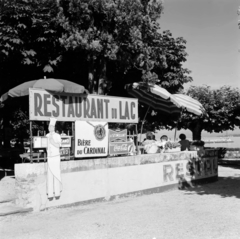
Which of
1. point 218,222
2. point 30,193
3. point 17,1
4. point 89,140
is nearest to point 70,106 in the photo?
point 89,140

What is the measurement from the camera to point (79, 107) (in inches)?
367

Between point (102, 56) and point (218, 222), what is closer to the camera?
point (218, 222)

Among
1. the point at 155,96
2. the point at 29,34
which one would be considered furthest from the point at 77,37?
the point at 155,96

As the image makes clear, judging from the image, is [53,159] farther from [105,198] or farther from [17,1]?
[17,1]

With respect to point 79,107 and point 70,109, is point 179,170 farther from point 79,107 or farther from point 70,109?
point 70,109

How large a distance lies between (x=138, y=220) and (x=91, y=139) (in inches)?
115

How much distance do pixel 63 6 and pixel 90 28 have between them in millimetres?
1327

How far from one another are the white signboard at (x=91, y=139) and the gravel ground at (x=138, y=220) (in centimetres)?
133

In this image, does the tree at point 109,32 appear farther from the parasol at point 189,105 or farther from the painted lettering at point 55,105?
the painted lettering at point 55,105

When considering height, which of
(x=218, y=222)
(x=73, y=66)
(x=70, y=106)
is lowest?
(x=218, y=222)

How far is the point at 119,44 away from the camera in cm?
1213

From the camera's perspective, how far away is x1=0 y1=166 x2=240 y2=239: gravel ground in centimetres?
604

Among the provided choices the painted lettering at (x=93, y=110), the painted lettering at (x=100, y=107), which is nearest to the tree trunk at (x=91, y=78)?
the painted lettering at (x=100, y=107)

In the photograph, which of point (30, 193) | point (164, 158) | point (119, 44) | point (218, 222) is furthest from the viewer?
point (119, 44)
